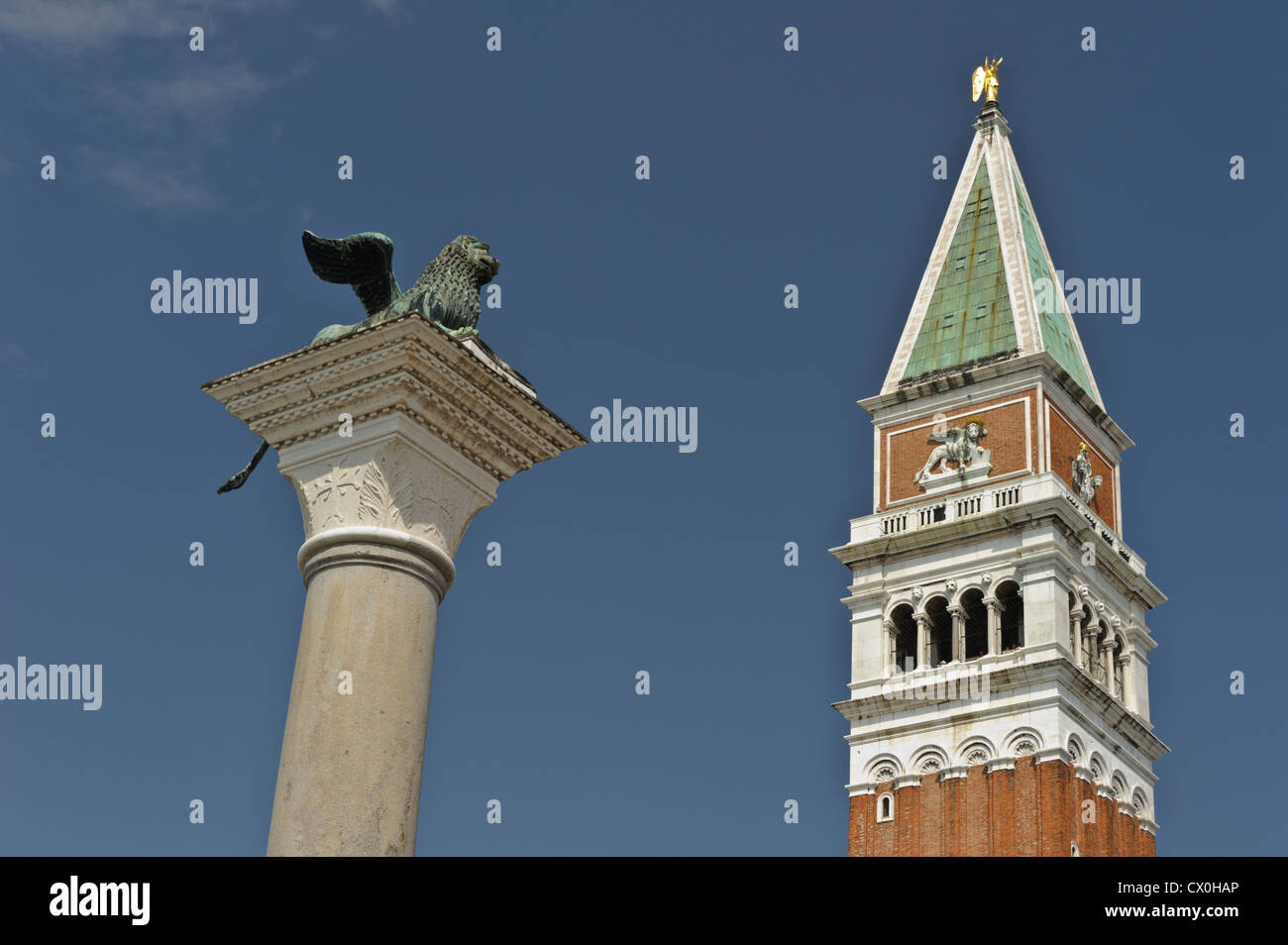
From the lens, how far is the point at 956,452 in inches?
2219

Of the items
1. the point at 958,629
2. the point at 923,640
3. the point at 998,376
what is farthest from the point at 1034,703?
the point at 998,376

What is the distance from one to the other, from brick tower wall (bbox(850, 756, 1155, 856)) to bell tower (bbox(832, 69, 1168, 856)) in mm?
50

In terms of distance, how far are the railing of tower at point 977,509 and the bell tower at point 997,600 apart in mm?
61

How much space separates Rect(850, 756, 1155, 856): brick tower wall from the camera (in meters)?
50.8

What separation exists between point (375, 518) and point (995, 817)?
1633 inches

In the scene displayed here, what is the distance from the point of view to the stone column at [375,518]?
11406 millimetres


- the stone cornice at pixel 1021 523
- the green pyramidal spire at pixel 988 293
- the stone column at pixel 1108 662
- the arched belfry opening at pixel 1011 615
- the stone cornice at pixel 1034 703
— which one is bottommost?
the stone cornice at pixel 1034 703

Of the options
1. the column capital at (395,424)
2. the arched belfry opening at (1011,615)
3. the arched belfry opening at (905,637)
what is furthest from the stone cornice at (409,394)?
the arched belfry opening at (905,637)

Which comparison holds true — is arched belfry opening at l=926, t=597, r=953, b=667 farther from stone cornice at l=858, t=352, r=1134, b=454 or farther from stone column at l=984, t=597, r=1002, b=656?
stone cornice at l=858, t=352, r=1134, b=454

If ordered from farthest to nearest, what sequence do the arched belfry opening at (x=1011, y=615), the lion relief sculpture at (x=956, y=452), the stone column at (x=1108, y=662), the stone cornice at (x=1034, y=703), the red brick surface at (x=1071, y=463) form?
1. the lion relief sculpture at (x=956, y=452)
2. the red brick surface at (x=1071, y=463)
3. the stone column at (x=1108, y=662)
4. the arched belfry opening at (x=1011, y=615)
5. the stone cornice at (x=1034, y=703)

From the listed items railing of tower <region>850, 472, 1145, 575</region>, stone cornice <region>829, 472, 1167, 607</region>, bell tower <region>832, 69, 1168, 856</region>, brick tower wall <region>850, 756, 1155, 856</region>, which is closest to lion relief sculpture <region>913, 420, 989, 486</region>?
bell tower <region>832, 69, 1168, 856</region>

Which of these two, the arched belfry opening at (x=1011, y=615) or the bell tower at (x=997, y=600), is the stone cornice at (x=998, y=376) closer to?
the bell tower at (x=997, y=600)
